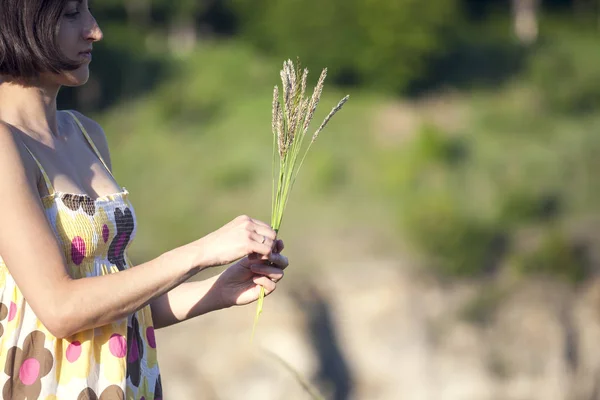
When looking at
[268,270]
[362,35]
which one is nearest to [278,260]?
[268,270]

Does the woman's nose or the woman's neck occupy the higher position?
the woman's nose

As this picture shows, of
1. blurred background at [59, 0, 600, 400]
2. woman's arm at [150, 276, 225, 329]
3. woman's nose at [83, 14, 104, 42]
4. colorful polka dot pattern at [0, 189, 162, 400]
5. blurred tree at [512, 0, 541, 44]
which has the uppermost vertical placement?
woman's nose at [83, 14, 104, 42]

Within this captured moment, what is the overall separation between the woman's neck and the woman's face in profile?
4 cm

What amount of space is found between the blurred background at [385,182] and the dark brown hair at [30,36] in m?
12.6

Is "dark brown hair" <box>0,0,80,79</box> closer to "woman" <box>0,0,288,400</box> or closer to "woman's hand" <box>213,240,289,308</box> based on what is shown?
"woman" <box>0,0,288,400</box>

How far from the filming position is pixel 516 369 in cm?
1695

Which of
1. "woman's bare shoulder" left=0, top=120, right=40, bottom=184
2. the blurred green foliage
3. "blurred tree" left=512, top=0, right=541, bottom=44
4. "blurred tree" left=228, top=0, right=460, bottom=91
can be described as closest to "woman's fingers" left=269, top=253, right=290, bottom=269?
"woman's bare shoulder" left=0, top=120, right=40, bottom=184

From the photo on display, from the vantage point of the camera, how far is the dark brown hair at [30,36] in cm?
173

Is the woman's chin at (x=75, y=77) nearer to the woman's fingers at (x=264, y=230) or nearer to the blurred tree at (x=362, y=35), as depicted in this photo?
the woman's fingers at (x=264, y=230)

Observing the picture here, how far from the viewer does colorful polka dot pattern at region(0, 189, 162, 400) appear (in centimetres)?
175

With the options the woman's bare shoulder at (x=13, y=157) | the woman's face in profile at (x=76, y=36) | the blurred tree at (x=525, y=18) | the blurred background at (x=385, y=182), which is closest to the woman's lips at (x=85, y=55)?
the woman's face in profile at (x=76, y=36)

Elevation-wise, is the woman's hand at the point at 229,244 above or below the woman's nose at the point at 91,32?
below

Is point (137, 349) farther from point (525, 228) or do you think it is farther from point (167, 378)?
point (525, 228)

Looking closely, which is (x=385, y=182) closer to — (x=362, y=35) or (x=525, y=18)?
(x=362, y=35)
